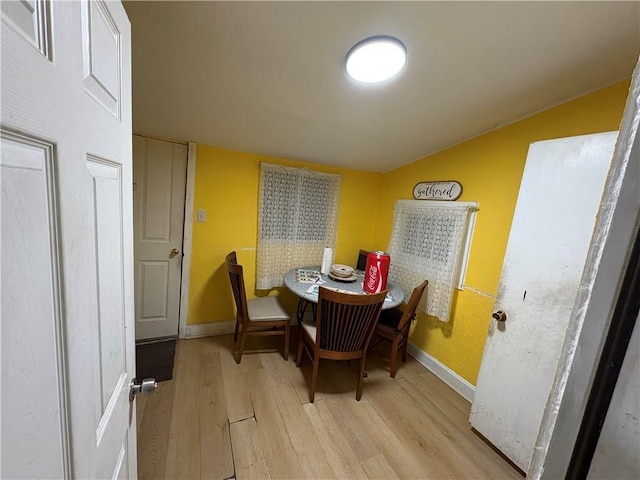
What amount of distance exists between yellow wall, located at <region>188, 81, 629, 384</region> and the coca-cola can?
2.24ft

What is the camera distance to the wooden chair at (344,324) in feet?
5.12

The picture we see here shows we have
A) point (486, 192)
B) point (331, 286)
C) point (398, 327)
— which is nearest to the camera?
point (486, 192)

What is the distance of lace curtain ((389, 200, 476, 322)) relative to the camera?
2027mm

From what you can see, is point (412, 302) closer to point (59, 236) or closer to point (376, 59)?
point (376, 59)

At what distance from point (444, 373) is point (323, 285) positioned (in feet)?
4.29

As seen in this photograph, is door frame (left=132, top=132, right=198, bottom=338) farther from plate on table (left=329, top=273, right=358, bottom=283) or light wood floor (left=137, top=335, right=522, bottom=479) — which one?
plate on table (left=329, top=273, right=358, bottom=283)

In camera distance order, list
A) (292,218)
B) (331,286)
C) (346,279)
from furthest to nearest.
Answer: (292,218), (346,279), (331,286)

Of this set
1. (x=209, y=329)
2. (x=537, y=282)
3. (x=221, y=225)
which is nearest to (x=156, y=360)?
(x=209, y=329)

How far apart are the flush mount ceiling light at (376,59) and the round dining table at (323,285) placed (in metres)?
1.48

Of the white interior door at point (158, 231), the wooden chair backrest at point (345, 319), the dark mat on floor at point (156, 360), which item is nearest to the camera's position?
the wooden chair backrest at point (345, 319)

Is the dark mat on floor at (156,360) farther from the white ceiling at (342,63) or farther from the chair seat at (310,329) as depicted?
the white ceiling at (342,63)

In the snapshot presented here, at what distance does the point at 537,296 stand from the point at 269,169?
2.27 m

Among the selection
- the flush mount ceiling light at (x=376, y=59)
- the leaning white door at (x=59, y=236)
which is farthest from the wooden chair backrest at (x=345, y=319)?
the flush mount ceiling light at (x=376, y=59)

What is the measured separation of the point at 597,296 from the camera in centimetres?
30
